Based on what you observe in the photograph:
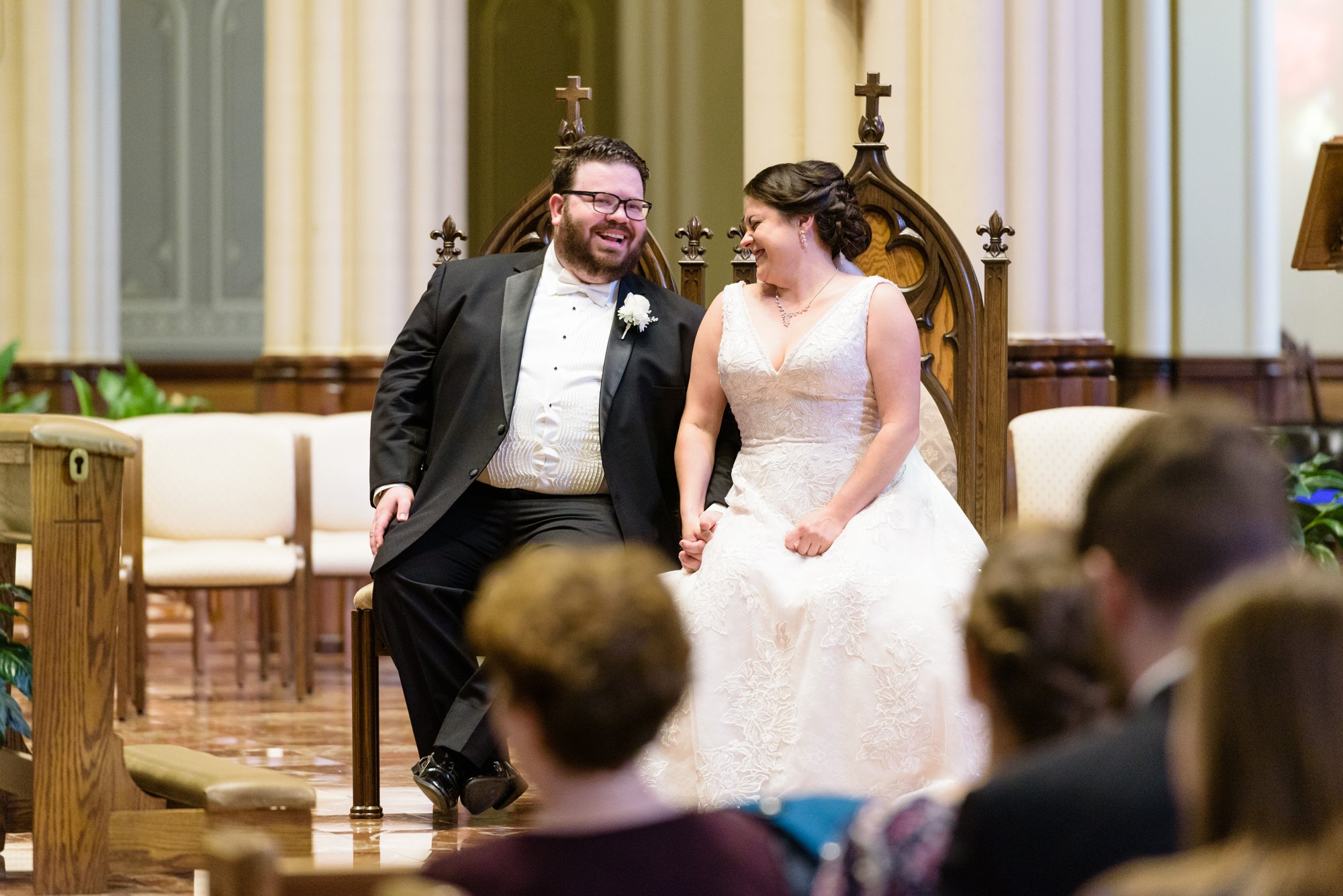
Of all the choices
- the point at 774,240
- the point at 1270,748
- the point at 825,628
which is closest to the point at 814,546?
the point at 825,628

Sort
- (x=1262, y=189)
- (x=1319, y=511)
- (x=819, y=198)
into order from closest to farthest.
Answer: (x=819, y=198)
(x=1319, y=511)
(x=1262, y=189)

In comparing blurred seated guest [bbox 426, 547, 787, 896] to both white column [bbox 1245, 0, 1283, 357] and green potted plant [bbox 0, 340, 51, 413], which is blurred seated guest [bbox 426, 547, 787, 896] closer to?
green potted plant [bbox 0, 340, 51, 413]

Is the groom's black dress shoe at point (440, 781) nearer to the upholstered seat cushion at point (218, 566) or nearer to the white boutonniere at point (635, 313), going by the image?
the white boutonniere at point (635, 313)

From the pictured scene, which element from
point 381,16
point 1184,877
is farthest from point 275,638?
point 1184,877

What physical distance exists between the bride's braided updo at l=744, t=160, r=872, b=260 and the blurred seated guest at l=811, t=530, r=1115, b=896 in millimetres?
2541

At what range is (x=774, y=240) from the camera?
156 inches

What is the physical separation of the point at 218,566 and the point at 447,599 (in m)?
2.70

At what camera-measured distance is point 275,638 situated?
7.69 metres

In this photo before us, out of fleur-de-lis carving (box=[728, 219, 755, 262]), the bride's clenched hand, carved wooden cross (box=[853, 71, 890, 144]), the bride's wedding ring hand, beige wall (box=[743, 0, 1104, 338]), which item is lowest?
the bride's wedding ring hand

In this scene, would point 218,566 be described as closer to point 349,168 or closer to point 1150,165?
point 349,168

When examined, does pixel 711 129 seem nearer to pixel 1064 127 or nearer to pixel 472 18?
pixel 472 18

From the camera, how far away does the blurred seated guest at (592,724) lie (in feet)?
4.70

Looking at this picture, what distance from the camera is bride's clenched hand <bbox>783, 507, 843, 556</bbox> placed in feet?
12.1

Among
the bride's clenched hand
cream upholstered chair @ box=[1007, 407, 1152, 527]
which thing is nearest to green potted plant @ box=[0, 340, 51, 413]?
cream upholstered chair @ box=[1007, 407, 1152, 527]
